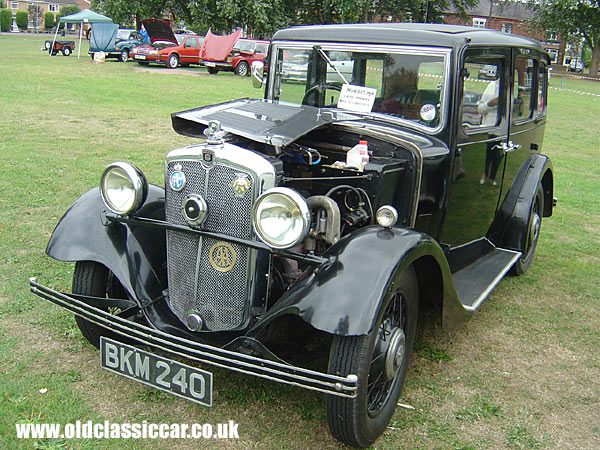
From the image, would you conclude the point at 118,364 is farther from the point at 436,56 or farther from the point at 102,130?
the point at 102,130

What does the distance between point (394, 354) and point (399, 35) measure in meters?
2.07

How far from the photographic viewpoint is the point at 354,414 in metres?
2.53

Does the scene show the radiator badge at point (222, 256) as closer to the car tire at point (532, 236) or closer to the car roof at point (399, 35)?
the car roof at point (399, 35)

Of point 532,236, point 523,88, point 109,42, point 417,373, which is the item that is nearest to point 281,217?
point 417,373

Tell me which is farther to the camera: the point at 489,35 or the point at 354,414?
the point at 489,35

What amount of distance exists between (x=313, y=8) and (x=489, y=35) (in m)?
29.8

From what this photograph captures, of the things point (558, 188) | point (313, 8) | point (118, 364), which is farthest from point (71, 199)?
point (313, 8)

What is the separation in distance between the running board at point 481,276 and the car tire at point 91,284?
208cm

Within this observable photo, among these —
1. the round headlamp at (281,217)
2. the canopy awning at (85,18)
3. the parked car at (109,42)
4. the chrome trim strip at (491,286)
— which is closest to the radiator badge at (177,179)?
the round headlamp at (281,217)

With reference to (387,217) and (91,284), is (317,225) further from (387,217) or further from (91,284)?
(91,284)

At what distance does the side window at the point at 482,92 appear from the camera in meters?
3.75

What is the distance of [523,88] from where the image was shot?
15.5 feet

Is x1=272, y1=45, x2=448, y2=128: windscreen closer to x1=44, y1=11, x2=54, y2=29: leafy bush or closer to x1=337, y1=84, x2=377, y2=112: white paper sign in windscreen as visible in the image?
x1=337, y1=84, x2=377, y2=112: white paper sign in windscreen

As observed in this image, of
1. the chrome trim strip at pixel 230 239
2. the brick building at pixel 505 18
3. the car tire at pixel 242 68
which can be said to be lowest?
the chrome trim strip at pixel 230 239
